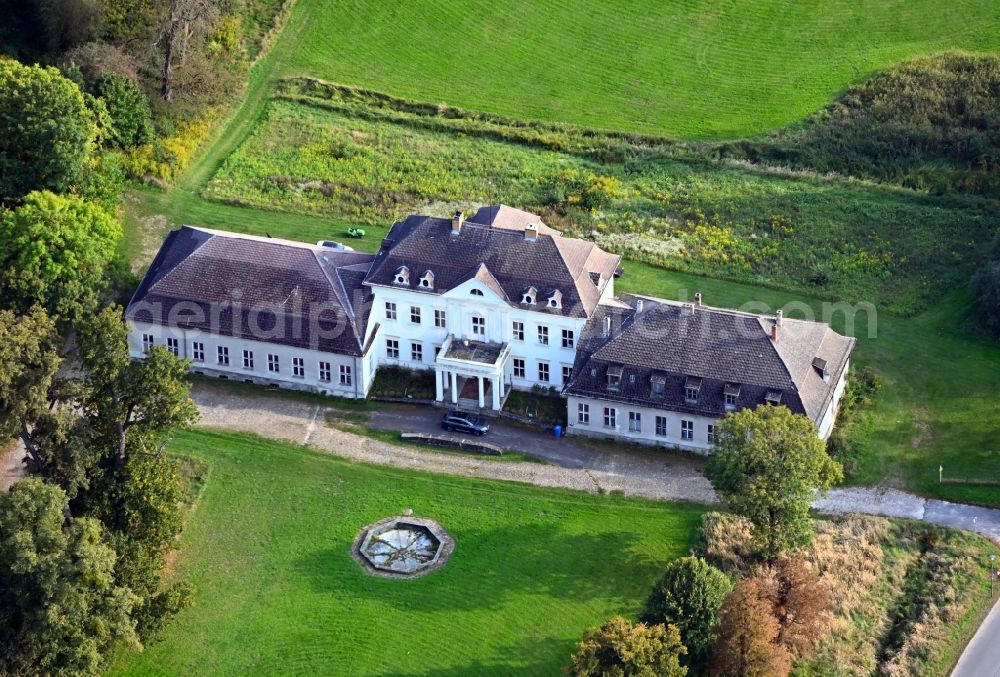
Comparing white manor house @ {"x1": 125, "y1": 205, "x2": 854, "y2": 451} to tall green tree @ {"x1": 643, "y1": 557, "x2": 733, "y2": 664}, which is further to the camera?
white manor house @ {"x1": 125, "y1": 205, "x2": 854, "y2": 451}

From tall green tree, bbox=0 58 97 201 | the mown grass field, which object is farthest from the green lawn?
the mown grass field

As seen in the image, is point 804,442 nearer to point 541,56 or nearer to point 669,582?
point 669,582

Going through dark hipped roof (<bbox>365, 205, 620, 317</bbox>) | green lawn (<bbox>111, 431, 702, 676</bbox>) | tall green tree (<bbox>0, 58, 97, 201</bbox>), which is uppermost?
tall green tree (<bbox>0, 58, 97, 201</bbox>)

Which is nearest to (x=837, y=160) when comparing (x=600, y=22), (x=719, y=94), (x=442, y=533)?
(x=719, y=94)

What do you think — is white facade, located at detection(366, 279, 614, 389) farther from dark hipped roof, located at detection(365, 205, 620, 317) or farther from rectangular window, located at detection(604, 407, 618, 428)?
rectangular window, located at detection(604, 407, 618, 428)

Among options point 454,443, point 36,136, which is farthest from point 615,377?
point 36,136

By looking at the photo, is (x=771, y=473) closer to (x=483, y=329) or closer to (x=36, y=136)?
(x=483, y=329)

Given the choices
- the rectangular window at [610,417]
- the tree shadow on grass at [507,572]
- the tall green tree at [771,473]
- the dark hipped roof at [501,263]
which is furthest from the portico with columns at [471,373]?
the tall green tree at [771,473]
